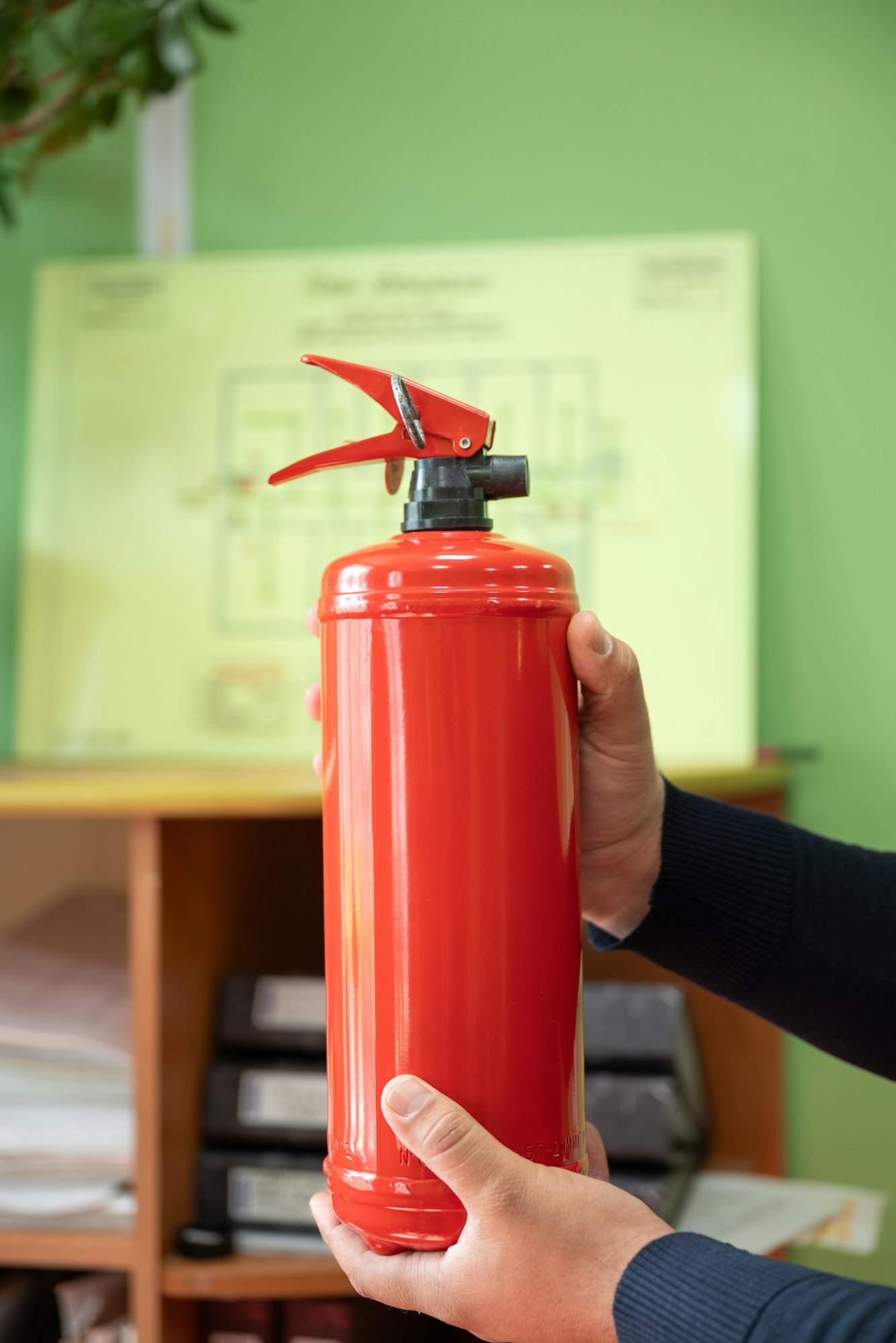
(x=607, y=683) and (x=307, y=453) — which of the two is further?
(x=307, y=453)

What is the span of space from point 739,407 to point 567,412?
20cm

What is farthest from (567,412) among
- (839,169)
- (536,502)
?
(839,169)

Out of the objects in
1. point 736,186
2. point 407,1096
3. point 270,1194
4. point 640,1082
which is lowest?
point 270,1194

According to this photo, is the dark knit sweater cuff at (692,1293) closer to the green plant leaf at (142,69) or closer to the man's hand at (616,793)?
the man's hand at (616,793)

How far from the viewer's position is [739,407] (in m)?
1.42

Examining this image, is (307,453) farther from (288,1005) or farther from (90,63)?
(288,1005)

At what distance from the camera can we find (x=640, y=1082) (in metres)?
1.11

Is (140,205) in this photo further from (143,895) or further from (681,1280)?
(681,1280)

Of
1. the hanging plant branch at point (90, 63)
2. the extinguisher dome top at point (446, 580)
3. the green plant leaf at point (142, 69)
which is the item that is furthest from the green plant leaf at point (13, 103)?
the extinguisher dome top at point (446, 580)

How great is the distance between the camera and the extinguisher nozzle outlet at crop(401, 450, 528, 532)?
62 centimetres

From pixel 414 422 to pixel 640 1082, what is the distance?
2.42 feet

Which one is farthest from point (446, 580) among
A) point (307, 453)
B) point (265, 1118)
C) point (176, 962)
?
point (307, 453)

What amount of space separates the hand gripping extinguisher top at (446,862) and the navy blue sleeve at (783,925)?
202 millimetres

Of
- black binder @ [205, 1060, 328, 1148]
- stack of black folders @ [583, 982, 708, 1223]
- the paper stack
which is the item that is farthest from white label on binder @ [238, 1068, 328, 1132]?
stack of black folders @ [583, 982, 708, 1223]
